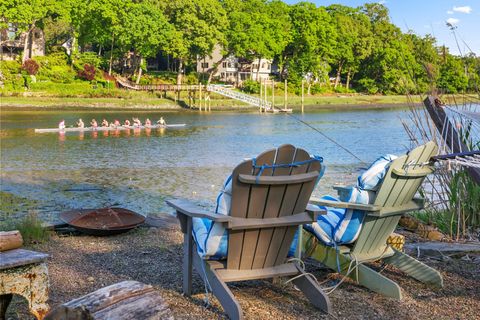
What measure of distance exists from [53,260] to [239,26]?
5795 centimetres

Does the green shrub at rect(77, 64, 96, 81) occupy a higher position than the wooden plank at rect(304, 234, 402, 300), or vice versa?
the wooden plank at rect(304, 234, 402, 300)

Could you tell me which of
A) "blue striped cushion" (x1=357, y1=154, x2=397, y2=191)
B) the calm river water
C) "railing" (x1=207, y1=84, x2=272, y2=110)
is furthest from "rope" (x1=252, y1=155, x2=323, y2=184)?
"railing" (x1=207, y1=84, x2=272, y2=110)

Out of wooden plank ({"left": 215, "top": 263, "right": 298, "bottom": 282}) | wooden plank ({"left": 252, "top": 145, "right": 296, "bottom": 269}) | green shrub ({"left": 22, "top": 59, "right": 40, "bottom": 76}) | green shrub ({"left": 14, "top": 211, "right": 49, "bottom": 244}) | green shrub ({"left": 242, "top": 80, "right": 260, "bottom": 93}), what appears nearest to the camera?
wooden plank ({"left": 252, "top": 145, "right": 296, "bottom": 269})

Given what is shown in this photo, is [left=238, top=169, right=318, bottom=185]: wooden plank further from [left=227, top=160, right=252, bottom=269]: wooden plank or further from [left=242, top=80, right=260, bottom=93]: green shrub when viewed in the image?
[left=242, top=80, right=260, bottom=93]: green shrub

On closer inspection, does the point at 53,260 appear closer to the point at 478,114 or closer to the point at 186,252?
the point at 186,252

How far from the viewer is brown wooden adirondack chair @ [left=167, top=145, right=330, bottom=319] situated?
367 cm

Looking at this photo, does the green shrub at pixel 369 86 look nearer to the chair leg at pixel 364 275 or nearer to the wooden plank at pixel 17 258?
the chair leg at pixel 364 275

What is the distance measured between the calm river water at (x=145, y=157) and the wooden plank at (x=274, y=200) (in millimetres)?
5237

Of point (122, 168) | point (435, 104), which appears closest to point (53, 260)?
point (435, 104)

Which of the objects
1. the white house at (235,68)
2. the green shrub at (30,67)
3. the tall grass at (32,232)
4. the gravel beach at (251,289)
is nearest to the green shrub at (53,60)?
the green shrub at (30,67)

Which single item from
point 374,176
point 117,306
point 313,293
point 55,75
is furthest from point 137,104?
point 117,306

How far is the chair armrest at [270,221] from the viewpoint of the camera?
12.1 feet

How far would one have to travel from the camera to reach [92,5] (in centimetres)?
5119

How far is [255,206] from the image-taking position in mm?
3754
